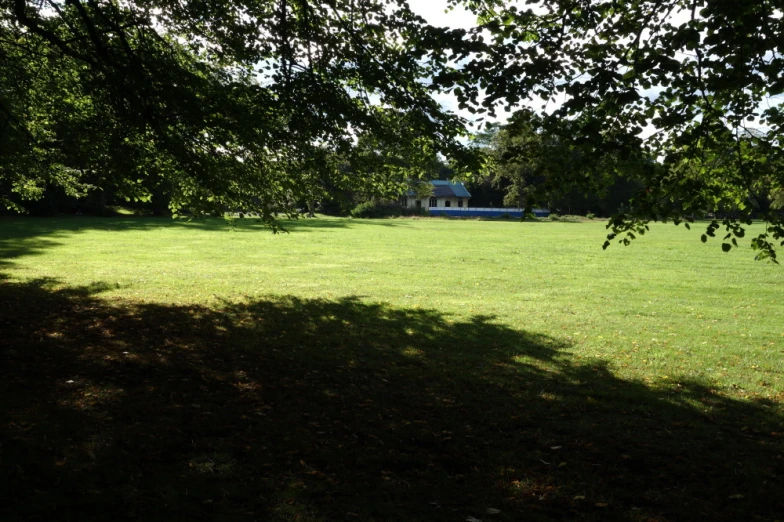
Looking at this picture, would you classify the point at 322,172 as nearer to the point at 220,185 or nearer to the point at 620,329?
the point at 220,185

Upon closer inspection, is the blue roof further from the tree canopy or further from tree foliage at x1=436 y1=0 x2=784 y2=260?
tree foliage at x1=436 y1=0 x2=784 y2=260

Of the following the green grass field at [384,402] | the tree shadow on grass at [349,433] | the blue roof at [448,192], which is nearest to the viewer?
the tree shadow on grass at [349,433]

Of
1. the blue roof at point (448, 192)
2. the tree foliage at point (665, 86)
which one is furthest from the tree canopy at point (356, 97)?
the blue roof at point (448, 192)

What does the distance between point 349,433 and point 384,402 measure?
1.08 metres

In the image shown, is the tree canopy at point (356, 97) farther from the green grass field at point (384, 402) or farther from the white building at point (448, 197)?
the white building at point (448, 197)

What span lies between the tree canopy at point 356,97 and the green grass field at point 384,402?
2.27 m

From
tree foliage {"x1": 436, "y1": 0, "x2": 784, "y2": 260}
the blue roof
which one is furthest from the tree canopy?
the blue roof

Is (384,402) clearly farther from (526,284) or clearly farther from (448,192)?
(448,192)

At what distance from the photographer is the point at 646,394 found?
25.1 ft

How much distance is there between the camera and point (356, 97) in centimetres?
1051

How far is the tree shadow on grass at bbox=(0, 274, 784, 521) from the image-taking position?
4.45 metres

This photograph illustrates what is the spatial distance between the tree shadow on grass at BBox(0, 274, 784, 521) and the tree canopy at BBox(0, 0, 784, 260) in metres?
2.27

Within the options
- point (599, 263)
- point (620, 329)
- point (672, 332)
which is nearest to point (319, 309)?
point (620, 329)

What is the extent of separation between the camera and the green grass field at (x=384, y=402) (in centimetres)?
457
